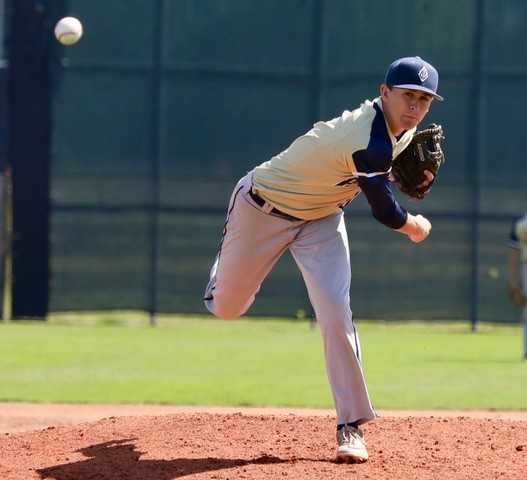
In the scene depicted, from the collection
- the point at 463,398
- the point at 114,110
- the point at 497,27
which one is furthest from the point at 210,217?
the point at 463,398

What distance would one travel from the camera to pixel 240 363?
10.6 meters

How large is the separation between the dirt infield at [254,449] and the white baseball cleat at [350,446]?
6 centimetres

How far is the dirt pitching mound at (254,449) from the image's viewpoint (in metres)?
5.23

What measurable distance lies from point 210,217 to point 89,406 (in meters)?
5.61

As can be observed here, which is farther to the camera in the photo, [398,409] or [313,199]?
[398,409]

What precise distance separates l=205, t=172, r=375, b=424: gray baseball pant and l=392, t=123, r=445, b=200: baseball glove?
0.36m

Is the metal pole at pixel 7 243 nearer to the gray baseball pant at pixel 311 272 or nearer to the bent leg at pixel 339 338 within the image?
the gray baseball pant at pixel 311 272

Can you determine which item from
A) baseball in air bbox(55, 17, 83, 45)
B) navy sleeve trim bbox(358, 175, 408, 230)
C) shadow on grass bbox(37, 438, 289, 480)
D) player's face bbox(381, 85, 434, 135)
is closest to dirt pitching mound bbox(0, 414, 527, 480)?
shadow on grass bbox(37, 438, 289, 480)

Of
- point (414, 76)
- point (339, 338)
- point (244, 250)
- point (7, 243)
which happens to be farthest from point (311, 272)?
point (7, 243)

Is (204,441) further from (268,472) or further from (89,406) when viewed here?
(89,406)

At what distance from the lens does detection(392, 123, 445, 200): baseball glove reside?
5.50 metres

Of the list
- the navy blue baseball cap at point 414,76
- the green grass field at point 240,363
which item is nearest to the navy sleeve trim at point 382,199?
the navy blue baseball cap at point 414,76

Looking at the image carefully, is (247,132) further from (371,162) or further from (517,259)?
(371,162)

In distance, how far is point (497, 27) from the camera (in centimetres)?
1382
